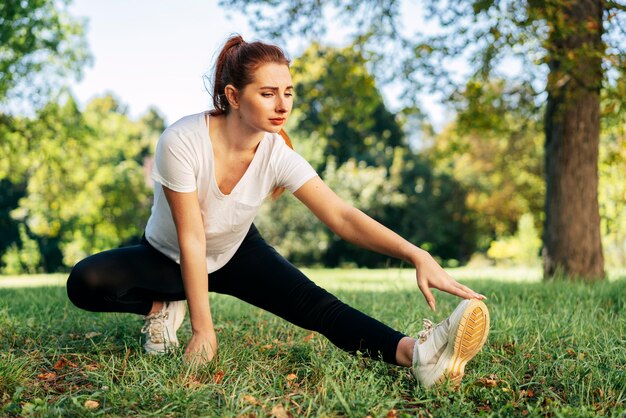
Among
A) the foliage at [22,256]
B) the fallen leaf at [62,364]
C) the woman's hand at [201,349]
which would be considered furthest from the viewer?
the foliage at [22,256]

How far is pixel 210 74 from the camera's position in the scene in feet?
10.0

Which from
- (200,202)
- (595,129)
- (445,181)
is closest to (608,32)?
(595,129)

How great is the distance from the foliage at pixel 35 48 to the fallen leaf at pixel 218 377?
1035 cm

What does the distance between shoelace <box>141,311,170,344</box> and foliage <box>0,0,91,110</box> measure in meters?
9.63

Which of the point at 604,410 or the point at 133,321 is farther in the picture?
the point at 133,321

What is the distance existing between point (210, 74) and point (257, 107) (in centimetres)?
42

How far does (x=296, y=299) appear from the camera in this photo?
304cm

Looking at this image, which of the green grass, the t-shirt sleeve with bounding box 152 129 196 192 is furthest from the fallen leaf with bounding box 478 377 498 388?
the t-shirt sleeve with bounding box 152 129 196 192

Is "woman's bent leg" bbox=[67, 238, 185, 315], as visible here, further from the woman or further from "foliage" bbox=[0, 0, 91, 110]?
"foliage" bbox=[0, 0, 91, 110]

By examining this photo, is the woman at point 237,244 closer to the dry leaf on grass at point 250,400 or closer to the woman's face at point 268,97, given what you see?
the woman's face at point 268,97

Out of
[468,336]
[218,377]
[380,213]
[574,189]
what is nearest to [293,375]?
[218,377]

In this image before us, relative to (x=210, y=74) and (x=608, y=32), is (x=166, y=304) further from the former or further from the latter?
(x=608, y=32)

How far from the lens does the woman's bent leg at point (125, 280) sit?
2998 mm

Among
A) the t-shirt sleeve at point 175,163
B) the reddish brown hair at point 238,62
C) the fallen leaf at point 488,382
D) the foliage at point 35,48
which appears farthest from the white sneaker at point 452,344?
the foliage at point 35,48
